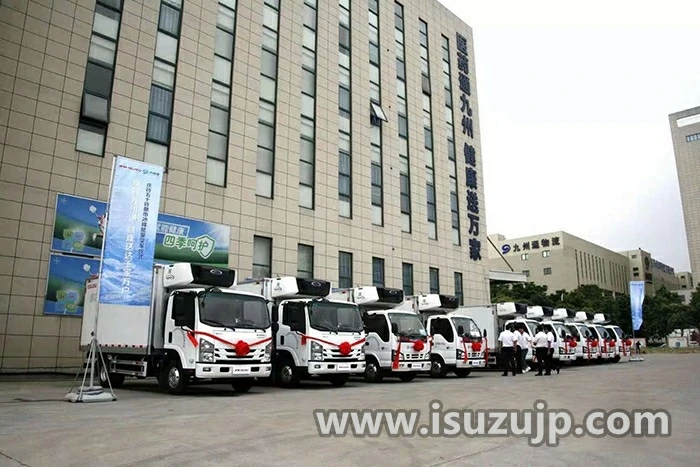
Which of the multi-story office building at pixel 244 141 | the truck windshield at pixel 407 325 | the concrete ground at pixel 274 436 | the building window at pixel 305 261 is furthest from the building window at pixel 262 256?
the concrete ground at pixel 274 436

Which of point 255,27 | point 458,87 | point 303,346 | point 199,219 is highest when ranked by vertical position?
point 458,87

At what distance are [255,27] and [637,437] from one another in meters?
22.1

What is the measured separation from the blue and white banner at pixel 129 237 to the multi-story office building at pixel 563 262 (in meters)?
81.4

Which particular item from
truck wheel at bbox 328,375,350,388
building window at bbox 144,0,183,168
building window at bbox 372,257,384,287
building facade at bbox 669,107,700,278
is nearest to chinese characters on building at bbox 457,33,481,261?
building window at bbox 372,257,384,287

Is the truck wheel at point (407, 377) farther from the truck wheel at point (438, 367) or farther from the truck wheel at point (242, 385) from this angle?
the truck wheel at point (242, 385)

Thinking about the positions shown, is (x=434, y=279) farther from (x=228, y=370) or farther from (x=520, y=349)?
(x=228, y=370)

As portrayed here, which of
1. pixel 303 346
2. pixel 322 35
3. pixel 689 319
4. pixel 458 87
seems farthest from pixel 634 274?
pixel 303 346

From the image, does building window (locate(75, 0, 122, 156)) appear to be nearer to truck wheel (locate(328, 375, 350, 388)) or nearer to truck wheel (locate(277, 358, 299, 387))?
truck wheel (locate(277, 358, 299, 387))

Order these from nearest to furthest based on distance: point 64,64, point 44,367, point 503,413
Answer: point 503,413 → point 44,367 → point 64,64

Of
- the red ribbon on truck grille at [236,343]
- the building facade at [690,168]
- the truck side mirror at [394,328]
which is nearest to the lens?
the red ribbon on truck grille at [236,343]

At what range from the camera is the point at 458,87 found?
117 ft

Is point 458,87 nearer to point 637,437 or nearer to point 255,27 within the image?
point 255,27

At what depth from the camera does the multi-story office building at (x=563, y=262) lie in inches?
3863

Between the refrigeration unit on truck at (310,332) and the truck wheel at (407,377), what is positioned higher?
the refrigeration unit on truck at (310,332)
